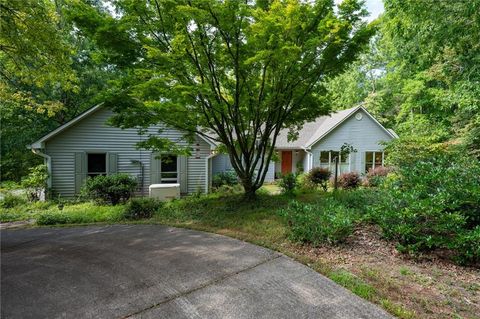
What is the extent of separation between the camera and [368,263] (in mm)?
3773

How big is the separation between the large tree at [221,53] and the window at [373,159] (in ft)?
36.7

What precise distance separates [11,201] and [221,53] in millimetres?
10117

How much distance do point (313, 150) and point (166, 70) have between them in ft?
39.4

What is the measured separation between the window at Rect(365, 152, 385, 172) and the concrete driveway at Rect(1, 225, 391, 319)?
48.3 feet

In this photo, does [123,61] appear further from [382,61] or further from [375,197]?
[382,61]

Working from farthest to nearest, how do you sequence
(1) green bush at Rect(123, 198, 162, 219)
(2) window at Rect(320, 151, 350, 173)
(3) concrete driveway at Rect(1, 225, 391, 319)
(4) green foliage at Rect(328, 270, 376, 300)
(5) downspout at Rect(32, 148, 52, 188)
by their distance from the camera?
(2) window at Rect(320, 151, 350, 173) < (5) downspout at Rect(32, 148, 52, 188) < (1) green bush at Rect(123, 198, 162, 219) < (4) green foliage at Rect(328, 270, 376, 300) < (3) concrete driveway at Rect(1, 225, 391, 319)

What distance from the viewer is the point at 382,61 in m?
27.5

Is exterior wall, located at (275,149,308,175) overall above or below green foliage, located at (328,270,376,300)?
above

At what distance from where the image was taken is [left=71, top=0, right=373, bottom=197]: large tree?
553 centimetres

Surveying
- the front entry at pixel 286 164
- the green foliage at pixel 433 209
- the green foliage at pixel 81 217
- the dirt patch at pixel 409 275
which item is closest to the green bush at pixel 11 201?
the green foliage at pixel 81 217

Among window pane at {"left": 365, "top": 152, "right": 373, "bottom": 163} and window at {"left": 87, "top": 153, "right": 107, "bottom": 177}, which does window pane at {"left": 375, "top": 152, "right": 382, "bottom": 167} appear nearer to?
window pane at {"left": 365, "top": 152, "right": 373, "bottom": 163}

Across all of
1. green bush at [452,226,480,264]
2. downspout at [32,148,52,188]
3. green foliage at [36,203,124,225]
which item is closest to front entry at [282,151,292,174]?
green foliage at [36,203,124,225]

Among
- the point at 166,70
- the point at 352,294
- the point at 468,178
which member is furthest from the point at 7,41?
the point at 468,178

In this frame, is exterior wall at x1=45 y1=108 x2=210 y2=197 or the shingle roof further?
the shingle roof
